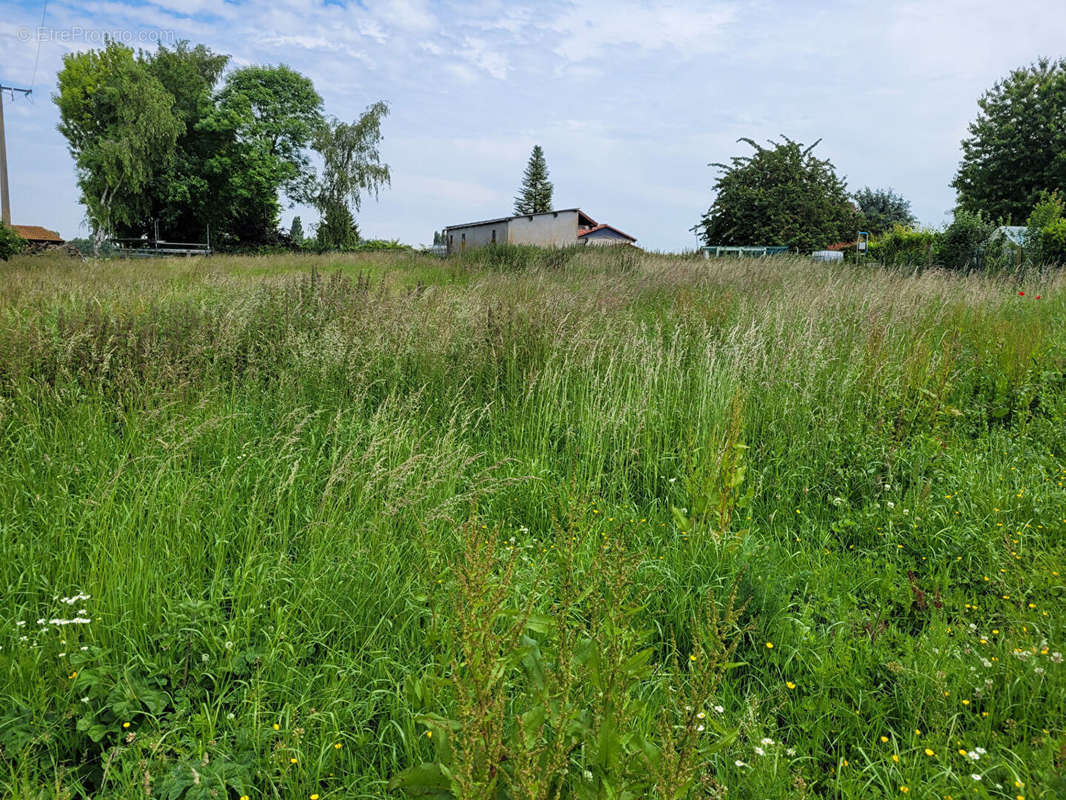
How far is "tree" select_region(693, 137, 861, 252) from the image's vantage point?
116 ft

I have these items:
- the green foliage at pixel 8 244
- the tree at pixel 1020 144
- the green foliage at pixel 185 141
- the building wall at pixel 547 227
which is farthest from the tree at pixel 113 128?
the tree at pixel 1020 144

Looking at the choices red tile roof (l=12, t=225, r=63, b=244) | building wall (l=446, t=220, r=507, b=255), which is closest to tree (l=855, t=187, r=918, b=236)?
building wall (l=446, t=220, r=507, b=255)

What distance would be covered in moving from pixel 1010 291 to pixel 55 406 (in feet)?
38.8

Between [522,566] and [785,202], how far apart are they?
3777 cm

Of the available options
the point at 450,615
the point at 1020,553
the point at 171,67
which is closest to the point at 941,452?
the point at 1020,553

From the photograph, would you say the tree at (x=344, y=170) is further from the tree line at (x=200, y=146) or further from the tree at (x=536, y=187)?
the tree at (x=536, y=187)

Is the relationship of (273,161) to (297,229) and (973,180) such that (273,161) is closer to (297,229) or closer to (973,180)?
(297,229)

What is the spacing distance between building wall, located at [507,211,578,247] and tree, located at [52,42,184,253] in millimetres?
20769

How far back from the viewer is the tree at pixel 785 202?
3531cm

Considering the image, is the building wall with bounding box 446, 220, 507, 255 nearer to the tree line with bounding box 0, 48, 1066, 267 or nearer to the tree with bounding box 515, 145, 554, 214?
the tree line with bounding box 0, 48, 1066, 267

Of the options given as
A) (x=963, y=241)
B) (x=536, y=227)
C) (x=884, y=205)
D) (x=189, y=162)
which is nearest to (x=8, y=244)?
(x=963, y=241)

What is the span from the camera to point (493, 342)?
17.3ft

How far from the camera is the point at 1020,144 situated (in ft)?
120

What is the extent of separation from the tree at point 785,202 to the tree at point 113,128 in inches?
1303
